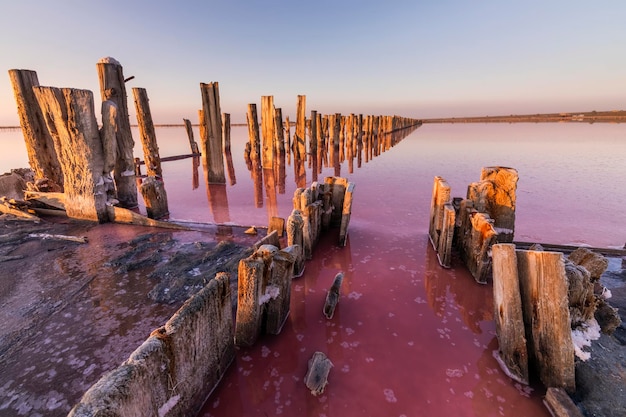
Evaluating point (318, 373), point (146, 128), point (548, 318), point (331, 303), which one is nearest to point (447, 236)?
point (548, 318)

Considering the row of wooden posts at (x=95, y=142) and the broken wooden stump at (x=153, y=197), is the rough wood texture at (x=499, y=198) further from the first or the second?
the row of wooden posts at (x=95, y=142)

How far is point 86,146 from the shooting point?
20.4ft

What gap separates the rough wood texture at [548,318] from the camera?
7.86 feet

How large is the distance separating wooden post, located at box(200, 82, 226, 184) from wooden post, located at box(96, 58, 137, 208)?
2803 mm

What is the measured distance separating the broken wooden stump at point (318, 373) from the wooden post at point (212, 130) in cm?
921

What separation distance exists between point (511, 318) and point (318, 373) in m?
1.88

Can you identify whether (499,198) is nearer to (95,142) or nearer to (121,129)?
(95,142)

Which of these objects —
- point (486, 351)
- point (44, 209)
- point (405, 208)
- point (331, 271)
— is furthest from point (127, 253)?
point (405, 208)

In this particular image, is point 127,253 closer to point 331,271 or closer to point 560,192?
point 331,271

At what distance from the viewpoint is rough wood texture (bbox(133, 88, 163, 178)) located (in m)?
9.54

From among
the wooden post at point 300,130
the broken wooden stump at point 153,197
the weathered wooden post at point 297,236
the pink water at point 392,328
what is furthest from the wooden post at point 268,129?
the weathered wooden post at point 297,236

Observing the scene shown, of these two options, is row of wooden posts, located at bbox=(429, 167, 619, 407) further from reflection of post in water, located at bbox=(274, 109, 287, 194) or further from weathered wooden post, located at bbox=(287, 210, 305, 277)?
reflection of post in water, located at bbox=(274, 109, 287, 194)

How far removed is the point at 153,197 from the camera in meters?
6.91

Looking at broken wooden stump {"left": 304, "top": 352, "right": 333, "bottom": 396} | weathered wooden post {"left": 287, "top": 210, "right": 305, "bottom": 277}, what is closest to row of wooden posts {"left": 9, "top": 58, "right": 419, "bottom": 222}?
weathered wooden post {"left": 287, "top": 210, "right": 305, "bottom": 277}
